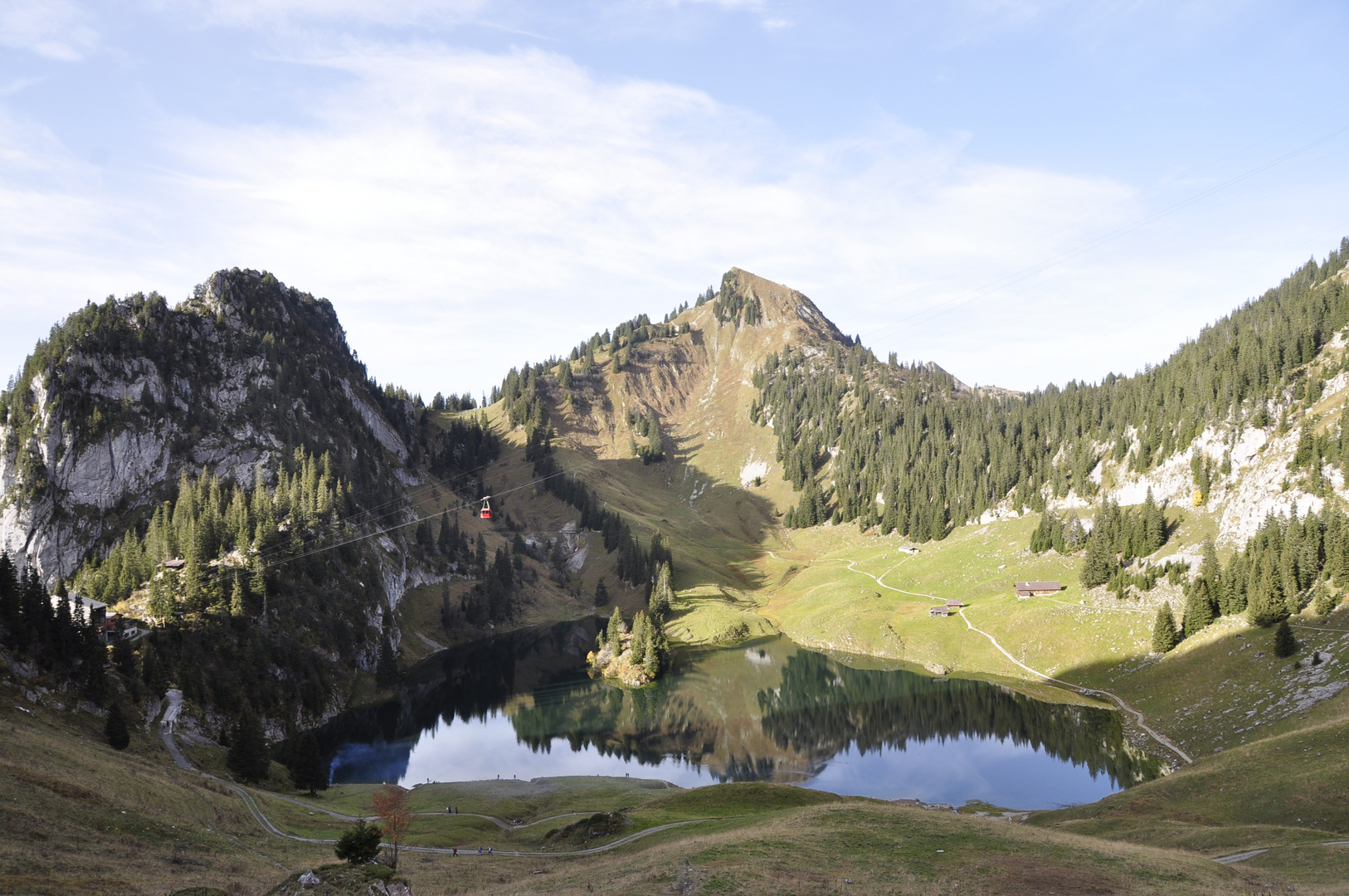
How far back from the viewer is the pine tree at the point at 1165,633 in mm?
97312

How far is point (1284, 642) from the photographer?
79875mm

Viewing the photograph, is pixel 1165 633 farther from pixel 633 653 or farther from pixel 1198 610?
pixel 633 653

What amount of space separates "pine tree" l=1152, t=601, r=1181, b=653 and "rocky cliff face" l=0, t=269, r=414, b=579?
165 meters

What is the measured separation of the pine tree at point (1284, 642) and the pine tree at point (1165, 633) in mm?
16190

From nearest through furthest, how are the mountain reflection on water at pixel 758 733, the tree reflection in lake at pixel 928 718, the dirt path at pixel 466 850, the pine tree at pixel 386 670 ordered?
the dirt path at pixel 466 850 < the mountain reflection on water at pixel 758 733 < the tree reflection in lake at pixel 928 718 < the pine tree at pixel 386 670

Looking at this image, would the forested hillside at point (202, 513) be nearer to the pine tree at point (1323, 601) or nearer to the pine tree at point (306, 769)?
the pine tree at point (306, 769)

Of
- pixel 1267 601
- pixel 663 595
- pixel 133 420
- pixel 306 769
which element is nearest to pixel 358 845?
pixel 306 769

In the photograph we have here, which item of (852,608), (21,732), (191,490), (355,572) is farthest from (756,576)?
(21,732)

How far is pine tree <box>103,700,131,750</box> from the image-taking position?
6575cm

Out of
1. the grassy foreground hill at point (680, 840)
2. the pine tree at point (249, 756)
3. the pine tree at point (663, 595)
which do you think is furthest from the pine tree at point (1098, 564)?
the pine tree at point (249, 756)

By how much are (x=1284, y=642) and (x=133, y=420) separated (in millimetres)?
197678

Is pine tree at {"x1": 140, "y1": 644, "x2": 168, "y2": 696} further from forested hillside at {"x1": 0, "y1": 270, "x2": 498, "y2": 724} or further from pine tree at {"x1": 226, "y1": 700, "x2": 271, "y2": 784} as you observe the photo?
pine tree at {"x1": 226, "y1": 700, "x2": 271, "y2": 784}

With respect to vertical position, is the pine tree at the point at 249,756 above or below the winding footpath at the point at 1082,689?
below

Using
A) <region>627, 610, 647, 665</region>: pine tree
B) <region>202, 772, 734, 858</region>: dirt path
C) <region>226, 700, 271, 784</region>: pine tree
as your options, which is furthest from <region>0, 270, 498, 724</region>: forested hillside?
<region>627, 610, 647, 665</region>: pine tree
